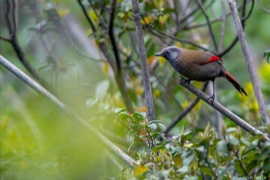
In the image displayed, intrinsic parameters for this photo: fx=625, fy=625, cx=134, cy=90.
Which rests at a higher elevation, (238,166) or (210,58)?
(238,166)

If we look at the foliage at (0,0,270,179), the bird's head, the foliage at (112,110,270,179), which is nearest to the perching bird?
the bird's head

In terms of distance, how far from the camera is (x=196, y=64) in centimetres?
487

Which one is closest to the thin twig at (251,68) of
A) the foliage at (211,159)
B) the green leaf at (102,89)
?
the foliage at (211,159)

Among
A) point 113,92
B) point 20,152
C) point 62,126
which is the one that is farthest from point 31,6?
point 62,126

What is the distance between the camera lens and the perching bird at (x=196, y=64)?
189 inches

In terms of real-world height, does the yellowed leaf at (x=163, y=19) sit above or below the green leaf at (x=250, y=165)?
below

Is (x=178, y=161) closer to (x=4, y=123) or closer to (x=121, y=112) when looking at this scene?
(x=121, y=112)

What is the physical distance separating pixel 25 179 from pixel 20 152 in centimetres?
99

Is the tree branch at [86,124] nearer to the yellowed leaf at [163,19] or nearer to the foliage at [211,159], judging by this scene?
the foliage at [211,159]

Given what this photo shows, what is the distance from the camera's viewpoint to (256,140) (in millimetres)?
2357

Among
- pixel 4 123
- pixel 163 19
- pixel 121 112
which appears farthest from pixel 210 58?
pixel 121 112

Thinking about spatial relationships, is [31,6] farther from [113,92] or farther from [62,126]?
[62,126]

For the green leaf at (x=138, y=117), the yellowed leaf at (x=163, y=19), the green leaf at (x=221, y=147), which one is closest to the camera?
the green leaf at (x=221, y=147)

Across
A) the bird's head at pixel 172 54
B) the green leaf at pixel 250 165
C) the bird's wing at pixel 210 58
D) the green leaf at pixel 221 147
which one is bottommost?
the bird's wing at pixel 210 58
